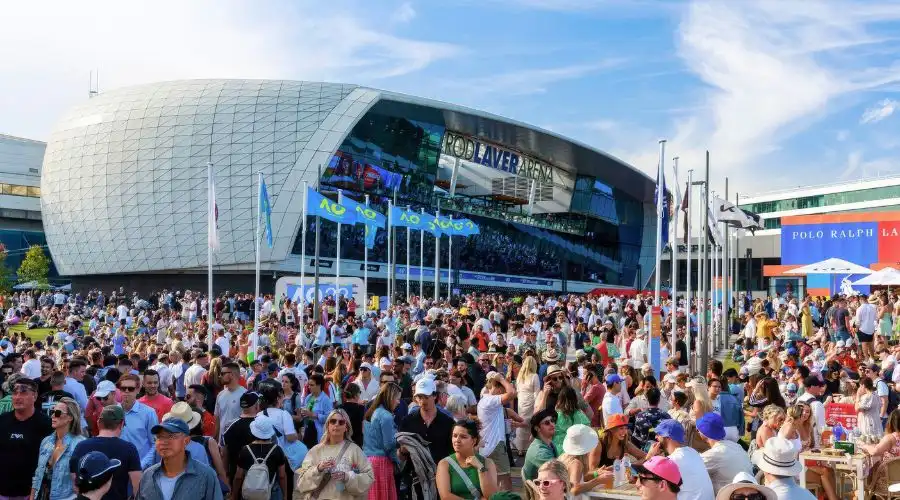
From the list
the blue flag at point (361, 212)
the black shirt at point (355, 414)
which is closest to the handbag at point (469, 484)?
the black shirt at point (355, 414)

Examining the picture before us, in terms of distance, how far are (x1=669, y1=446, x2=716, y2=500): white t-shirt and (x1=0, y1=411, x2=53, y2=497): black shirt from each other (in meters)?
4.88

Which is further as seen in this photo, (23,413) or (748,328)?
(748,328)

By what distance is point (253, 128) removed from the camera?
5753 cm

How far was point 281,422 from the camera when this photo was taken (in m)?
7.81

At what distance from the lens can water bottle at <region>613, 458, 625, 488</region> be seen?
7312 millimetres

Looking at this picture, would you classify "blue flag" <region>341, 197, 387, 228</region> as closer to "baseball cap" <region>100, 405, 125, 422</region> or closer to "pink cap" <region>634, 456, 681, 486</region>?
"baseball cap" <region>100, 405, 125, 422</region>

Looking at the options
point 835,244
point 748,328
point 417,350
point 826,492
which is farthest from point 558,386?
point 835,244

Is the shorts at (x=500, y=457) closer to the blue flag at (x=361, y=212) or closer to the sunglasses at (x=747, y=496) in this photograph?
the sunglasses at (x=747, y=496)

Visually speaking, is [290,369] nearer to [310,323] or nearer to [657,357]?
[657,357]

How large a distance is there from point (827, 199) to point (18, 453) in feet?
330

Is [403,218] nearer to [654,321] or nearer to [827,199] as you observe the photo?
[654,321]

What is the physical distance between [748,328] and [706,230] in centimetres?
343

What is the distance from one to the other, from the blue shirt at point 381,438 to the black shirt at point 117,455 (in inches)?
86.5

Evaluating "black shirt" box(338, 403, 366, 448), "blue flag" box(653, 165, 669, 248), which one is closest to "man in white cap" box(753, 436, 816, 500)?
"black shirt" box(338, 403, 366, 448)
